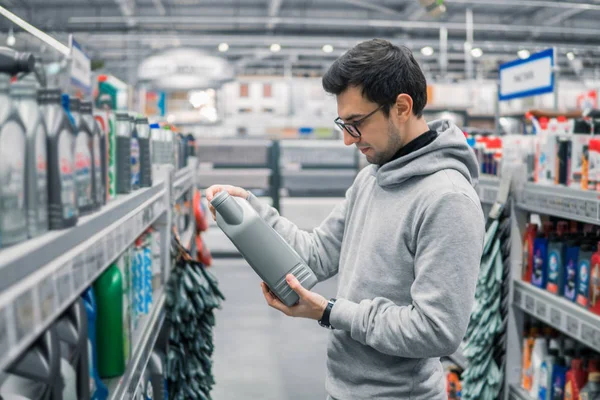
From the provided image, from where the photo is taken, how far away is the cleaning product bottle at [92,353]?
148cm

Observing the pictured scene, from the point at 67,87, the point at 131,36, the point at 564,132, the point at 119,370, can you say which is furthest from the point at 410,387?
the point at 131,36

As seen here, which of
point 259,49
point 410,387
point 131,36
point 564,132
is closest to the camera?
point 410,387

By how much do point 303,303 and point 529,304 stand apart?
1716mm

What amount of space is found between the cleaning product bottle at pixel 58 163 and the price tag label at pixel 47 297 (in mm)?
183

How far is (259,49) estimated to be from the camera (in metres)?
20.2

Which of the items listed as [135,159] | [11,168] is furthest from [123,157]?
[11,168]

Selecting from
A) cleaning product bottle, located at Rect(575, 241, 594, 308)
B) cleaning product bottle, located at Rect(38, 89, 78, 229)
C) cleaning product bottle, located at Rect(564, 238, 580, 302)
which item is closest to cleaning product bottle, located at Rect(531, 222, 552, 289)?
cleaning product bottle, located at Rect(564, 238, 580, 302)

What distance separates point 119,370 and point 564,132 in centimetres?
233

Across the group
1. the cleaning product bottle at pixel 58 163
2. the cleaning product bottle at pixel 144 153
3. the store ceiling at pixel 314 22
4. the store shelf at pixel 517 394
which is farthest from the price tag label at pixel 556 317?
the store ceiling at pixel 314 22

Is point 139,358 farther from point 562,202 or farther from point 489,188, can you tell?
point 489,188

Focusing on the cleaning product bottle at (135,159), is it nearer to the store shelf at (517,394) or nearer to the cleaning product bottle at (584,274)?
the cleaning product bottle at (584,274)

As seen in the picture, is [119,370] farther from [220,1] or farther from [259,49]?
[259,49]

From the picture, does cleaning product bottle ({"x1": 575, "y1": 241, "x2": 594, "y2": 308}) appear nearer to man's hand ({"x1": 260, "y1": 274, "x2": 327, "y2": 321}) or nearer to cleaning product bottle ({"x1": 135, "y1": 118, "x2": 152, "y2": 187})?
man's hand ({"x1": 260, "y1": 274, "x2": 327, "y2": 321})

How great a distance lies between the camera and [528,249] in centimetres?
305
